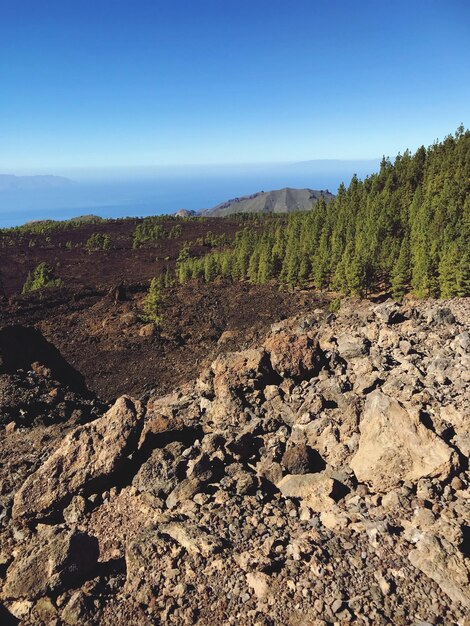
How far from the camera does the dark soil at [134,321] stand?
27.9m

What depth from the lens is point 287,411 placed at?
1214 cm

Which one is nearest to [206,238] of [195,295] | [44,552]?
[195,295]

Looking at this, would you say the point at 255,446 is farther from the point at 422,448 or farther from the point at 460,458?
the point at 460,458

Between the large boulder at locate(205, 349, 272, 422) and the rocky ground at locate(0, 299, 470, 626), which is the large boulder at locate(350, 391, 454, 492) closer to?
the rocky ground at locate(0, 299, 470, 626)

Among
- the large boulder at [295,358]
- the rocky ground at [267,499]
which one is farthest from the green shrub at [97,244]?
the large boulder at [295,358]

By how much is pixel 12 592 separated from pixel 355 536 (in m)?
6.83

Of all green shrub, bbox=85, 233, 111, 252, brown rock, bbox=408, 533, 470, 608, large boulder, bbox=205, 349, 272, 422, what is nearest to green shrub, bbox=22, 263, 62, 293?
green shrub, bbox=85, 233, 111, 252

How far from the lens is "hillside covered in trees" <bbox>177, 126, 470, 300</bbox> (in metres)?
39.0

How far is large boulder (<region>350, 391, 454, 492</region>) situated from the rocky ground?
0.09 ft

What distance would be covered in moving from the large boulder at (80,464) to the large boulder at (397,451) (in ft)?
19.7

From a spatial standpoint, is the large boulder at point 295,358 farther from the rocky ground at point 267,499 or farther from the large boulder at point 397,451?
the large boulder at point 397,451

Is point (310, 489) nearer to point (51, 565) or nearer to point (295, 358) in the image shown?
point (295, 358)

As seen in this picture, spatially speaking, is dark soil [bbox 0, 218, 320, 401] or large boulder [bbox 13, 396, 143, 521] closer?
large boulder [bbox 13, 396, 143, 521]

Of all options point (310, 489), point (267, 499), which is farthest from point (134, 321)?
point (310, 489)
